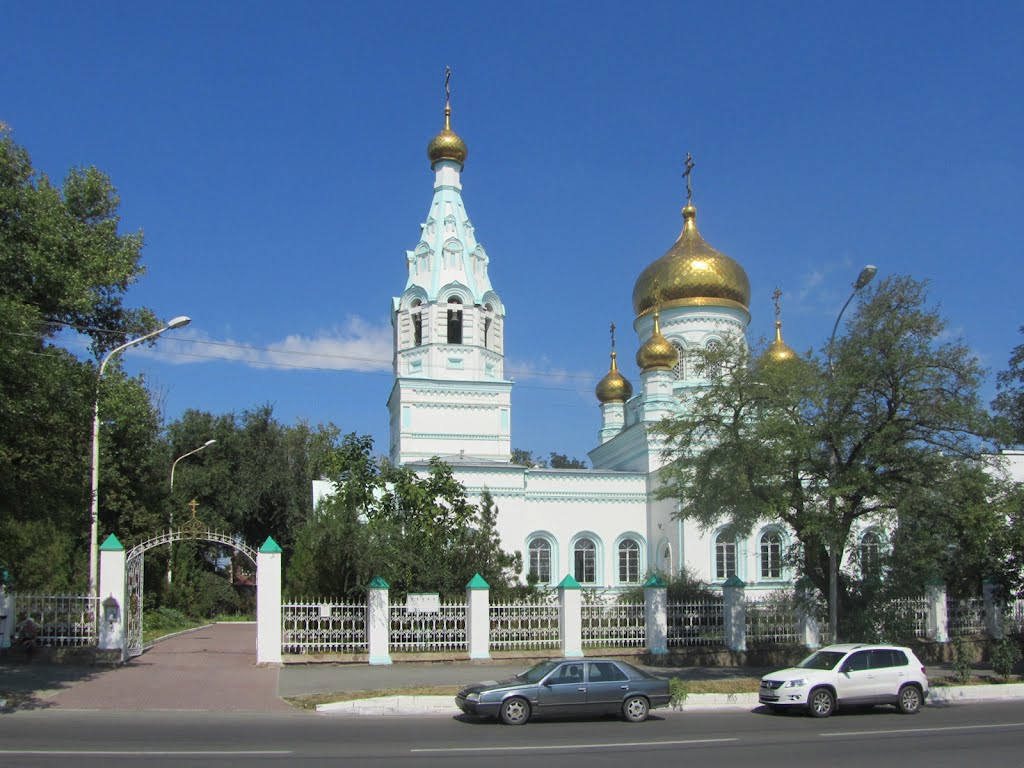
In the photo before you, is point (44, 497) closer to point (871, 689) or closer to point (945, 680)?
point (871, 689)

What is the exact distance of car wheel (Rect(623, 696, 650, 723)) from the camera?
13.6 metres

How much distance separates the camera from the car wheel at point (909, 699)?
14609 mm

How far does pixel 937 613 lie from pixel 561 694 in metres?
13.4

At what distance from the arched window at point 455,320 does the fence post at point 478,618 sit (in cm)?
1563

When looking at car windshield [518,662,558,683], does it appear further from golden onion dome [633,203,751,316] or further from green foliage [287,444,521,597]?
golden onion dome [633,203,751,316]

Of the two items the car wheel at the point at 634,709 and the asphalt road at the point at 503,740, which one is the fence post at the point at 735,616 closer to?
the asphalt road at the point at 503,740

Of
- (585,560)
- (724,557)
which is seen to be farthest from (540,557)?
(724,557)

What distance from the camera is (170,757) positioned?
32.9ft

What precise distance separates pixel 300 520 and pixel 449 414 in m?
13.6

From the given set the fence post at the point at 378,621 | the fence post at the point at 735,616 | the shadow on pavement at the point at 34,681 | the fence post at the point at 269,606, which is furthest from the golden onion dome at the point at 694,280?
the shadow on pavement at the point at 34,681

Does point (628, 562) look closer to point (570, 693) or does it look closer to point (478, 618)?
point (478, 618)

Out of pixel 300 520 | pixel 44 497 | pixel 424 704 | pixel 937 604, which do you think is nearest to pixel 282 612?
pixel 44 497

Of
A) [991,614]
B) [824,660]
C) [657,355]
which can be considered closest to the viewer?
[824,660]

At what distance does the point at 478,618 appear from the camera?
822 inches
